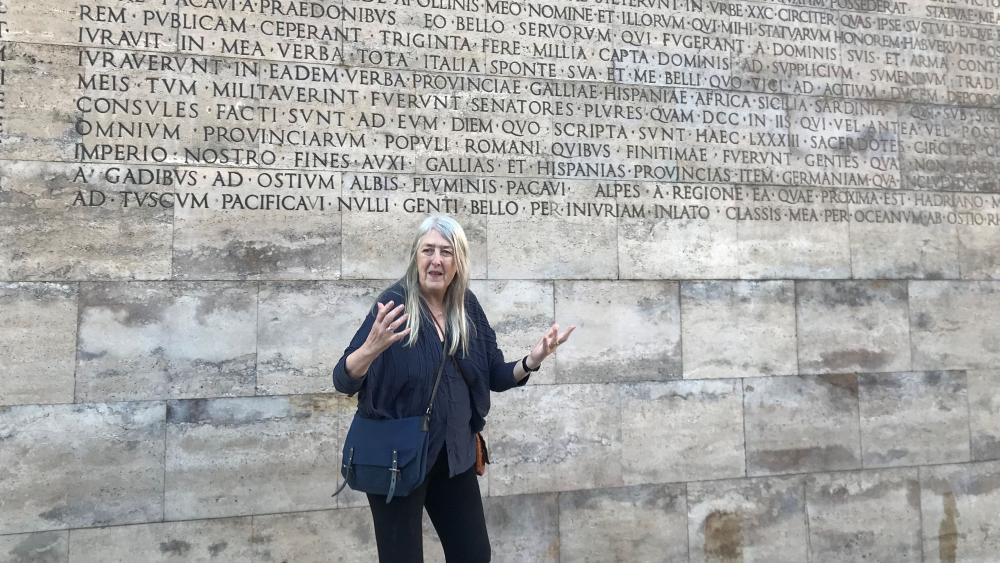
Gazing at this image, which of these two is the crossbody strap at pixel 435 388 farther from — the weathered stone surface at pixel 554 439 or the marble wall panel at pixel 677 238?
the marble wall panel at pixel 677 238

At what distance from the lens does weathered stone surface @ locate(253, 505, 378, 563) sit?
259 inches

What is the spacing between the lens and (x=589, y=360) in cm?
736

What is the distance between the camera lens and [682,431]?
747 cm

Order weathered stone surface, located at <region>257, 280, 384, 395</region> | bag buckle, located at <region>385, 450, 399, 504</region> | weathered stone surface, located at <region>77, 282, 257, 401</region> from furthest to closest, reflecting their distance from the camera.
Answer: weathered stone surface, located at <region>257, 280, 384, 395</region> < weathered stone surface, located at <region>77, 282, 257, 401</region> < bag buckle, located at <region>385, 450, 399, 504</region>

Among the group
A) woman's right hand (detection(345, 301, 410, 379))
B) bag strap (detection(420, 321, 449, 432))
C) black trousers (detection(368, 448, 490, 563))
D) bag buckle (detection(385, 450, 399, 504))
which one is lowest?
black trousers (detection(368, 448, 490, 563))

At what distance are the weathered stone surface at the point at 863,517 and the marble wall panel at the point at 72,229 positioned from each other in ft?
21.8

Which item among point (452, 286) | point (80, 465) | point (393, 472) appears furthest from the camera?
point (80, 465)

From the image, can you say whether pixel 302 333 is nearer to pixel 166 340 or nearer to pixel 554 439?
pixel 166 340

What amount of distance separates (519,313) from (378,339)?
3.59m

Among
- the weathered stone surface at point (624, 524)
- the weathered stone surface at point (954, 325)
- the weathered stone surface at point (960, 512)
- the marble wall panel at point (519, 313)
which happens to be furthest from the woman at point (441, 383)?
the weathered stone surface at point (960, 512)

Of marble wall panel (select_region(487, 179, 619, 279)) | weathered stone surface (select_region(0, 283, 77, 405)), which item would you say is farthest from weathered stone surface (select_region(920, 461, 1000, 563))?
weathered stone surface (select_region(0, 283, 77, 405))

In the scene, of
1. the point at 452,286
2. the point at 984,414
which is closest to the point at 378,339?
the point at 452,286

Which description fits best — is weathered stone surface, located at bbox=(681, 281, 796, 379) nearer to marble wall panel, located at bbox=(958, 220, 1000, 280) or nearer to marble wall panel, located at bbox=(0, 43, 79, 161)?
marble wall panel, located at bbox=(958, 220, 1000, 280)

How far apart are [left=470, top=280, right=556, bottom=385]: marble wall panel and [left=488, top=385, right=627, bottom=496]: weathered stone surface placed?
27cm
